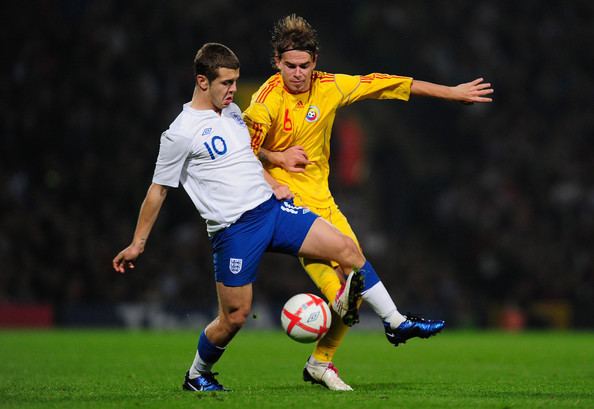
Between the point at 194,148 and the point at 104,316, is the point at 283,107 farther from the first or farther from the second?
the point at 104,316

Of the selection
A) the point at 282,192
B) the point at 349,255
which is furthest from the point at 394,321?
the point at 282,192

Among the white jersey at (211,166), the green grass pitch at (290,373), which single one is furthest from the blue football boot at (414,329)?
the white jersey at (211,166)

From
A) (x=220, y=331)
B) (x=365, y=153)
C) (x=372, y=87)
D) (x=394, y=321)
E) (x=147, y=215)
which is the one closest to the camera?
(x=147, y=215)

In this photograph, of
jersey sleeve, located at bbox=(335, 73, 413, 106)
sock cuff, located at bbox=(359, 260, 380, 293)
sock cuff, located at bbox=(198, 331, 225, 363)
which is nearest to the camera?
sock cuff, located at bbox=(359, 260, 380, 293)

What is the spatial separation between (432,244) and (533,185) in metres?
2.35

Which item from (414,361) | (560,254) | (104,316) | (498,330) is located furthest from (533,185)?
(414,361)

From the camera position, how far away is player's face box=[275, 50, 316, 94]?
23.8 ft

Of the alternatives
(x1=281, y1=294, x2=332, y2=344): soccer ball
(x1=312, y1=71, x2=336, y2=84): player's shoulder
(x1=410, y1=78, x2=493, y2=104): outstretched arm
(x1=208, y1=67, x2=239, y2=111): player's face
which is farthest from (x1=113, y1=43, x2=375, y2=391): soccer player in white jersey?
(x1=410, y1=78, x2=493, y2=104): outstretched arm

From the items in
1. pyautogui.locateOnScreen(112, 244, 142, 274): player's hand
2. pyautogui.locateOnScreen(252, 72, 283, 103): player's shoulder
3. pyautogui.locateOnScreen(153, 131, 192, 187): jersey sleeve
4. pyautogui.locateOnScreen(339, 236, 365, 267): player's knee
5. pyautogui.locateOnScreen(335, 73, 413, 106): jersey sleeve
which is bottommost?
pyautogui.locateOnScreen(112, 244, 142, 274): player's hand

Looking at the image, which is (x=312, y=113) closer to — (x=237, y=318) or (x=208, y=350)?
(x=237, y=318)

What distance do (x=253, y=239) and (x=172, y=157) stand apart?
2.36ft

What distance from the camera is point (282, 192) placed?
7.05 meters

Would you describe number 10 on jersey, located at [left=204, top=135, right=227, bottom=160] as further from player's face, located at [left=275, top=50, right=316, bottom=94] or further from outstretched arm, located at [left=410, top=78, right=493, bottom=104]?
outstretched arm, located at [left=410, top=78, right=493, bottom=104]

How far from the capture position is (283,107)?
24.3 ft
